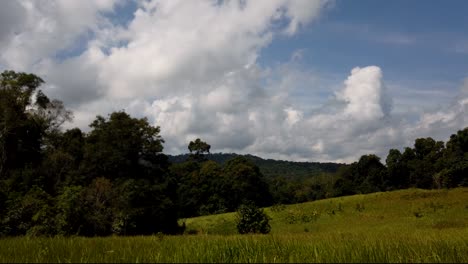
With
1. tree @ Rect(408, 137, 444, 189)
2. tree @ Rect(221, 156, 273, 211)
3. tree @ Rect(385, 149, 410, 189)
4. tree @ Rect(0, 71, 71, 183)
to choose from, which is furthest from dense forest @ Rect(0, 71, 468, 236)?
tree @ Rect(385, 149, 410, 189)

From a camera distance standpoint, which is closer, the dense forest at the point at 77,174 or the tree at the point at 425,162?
the dense forest at the point at 77,174

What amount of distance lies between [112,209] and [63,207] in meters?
6.46

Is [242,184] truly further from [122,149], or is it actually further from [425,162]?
[122,149]

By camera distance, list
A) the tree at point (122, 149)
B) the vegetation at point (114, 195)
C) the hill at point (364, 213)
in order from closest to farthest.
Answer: the vegetation at point (114, 195) → the hill at point (364, 213) → the tree at point (122, 149)

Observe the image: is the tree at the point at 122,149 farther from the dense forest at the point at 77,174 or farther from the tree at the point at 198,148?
the tree at the point at 198,148

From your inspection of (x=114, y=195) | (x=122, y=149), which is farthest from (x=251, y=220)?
(x=122, y=149)

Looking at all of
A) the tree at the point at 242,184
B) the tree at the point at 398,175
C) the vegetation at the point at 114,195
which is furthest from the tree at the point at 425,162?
the vegetation at the point at 114,195

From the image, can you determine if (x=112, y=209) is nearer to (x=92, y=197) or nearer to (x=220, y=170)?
(x=92, y=197)

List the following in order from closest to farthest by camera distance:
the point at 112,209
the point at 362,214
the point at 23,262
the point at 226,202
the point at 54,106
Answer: the point at 23,262
the point at 112,209
the point at 362,214
the point at 54,106
the point at 226,202

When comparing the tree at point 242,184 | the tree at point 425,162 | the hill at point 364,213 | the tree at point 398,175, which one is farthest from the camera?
the tree at point 398,175

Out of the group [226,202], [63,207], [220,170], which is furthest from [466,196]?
[220,170]

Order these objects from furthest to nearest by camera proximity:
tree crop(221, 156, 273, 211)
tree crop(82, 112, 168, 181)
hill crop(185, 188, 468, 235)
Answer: tree crop(221, 156, 273, 211)
tree crop(82, 112, 168, 181)
hill crop(185, 188, 468, 235)

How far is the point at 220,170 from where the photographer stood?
94000 millimetres

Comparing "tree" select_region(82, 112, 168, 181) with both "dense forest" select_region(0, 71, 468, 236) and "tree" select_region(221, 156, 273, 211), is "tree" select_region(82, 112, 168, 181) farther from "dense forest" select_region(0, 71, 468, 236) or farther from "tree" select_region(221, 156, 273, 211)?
"tree" select_region(221, 156, 273, 211)
